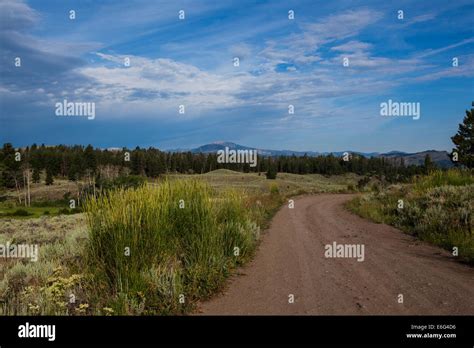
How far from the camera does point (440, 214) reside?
13.3 meters

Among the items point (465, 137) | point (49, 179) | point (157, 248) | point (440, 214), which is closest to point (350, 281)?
point (157, 248)

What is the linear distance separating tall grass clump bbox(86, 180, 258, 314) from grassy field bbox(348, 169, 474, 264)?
5.83 meters

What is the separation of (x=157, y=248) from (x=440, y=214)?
9952 mm

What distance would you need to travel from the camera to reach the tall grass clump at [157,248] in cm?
662

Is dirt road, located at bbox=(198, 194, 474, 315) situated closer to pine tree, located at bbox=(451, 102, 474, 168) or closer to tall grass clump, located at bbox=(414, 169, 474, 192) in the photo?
tall grass clump, located at bbox=(414, 169, 474, 192)

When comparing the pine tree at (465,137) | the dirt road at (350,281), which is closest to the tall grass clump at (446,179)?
the dirt road at (350,281)

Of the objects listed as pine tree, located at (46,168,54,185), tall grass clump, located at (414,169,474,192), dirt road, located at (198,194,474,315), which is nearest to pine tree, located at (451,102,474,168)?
tall grass clump, located at (414,169,474,192)

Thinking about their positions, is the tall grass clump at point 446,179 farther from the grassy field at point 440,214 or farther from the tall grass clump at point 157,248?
the tall grass clump at point 157,248

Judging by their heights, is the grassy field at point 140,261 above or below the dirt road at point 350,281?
above

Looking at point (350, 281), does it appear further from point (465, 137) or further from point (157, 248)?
point (465, 137)

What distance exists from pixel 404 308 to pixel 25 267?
27.5ft

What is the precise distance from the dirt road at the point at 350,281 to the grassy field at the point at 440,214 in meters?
0.51
